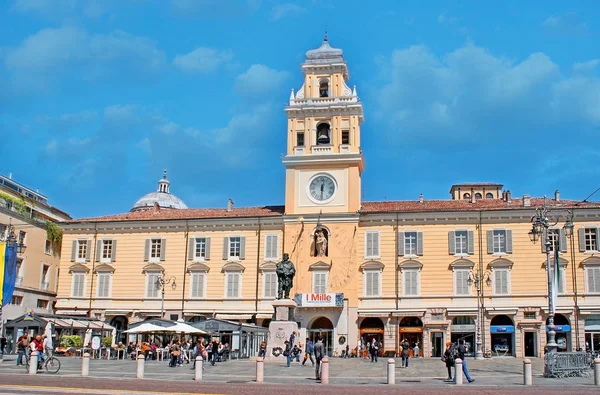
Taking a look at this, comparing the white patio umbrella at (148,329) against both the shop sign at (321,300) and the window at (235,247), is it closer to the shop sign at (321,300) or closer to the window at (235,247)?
the shop sign at (321,300)

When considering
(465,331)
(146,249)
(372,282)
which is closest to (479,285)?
(465,331)

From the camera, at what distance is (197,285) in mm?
55750

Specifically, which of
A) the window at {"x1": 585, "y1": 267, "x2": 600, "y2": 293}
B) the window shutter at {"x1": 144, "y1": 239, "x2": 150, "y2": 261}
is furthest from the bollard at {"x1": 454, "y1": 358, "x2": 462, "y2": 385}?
the window shutter at {"x1": 144, "y1": 239, "x2": 150, "y2": 261}

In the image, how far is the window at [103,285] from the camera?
57.3 m

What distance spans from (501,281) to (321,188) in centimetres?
1502

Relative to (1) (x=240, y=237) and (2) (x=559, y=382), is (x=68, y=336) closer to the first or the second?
(1) (x=240, y=237)

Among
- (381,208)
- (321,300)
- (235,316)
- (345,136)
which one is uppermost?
(345,136)

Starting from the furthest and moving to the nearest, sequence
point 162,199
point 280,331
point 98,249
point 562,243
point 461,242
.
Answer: point 162,199
point 98,249
point 461,242
point 562,243
point 280,331

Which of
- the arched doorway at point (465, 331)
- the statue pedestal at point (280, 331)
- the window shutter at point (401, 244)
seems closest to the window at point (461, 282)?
the arched doorway at point (465, 331)

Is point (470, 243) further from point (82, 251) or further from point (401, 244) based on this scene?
point (82, 251)

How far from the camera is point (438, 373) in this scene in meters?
32.2

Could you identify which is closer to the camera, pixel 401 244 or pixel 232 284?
pixel 401 244

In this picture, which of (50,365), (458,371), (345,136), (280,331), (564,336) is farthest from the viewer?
(345,136)

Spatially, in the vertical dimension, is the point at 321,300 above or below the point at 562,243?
below
